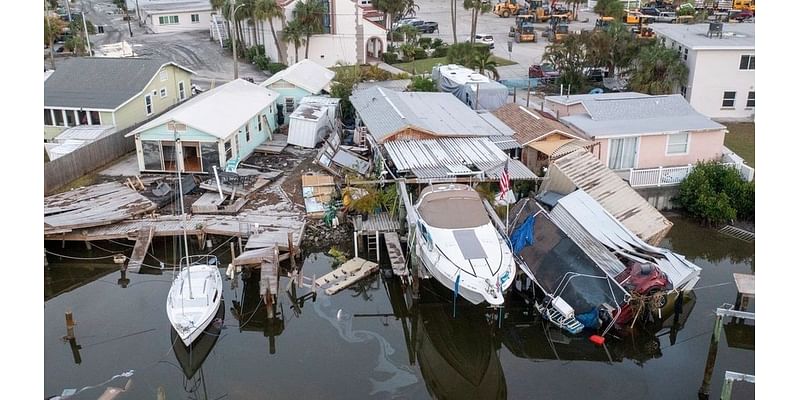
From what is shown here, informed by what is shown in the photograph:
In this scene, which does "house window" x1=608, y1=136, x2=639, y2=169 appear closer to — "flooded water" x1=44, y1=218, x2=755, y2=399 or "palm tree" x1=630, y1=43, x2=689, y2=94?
"flooded water" x1=44, y1=218, x2=755, y2=399

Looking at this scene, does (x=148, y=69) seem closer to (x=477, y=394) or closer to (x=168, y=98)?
(x=168, y=98)

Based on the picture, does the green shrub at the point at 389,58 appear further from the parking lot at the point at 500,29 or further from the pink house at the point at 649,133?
the pink house at the point at 649,133

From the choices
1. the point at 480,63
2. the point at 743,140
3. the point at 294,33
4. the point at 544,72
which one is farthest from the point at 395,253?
the point at 294,33

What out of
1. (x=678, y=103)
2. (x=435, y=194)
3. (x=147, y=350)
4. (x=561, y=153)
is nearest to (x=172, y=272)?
(x=147, y=350)

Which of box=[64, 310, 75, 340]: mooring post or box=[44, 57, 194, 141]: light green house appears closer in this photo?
box=[64, 310, 75, 340]: mooring post

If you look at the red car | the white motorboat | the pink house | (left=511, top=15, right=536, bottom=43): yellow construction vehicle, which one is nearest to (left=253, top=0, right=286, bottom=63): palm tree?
the red car

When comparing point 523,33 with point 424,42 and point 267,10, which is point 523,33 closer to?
point 424,42
